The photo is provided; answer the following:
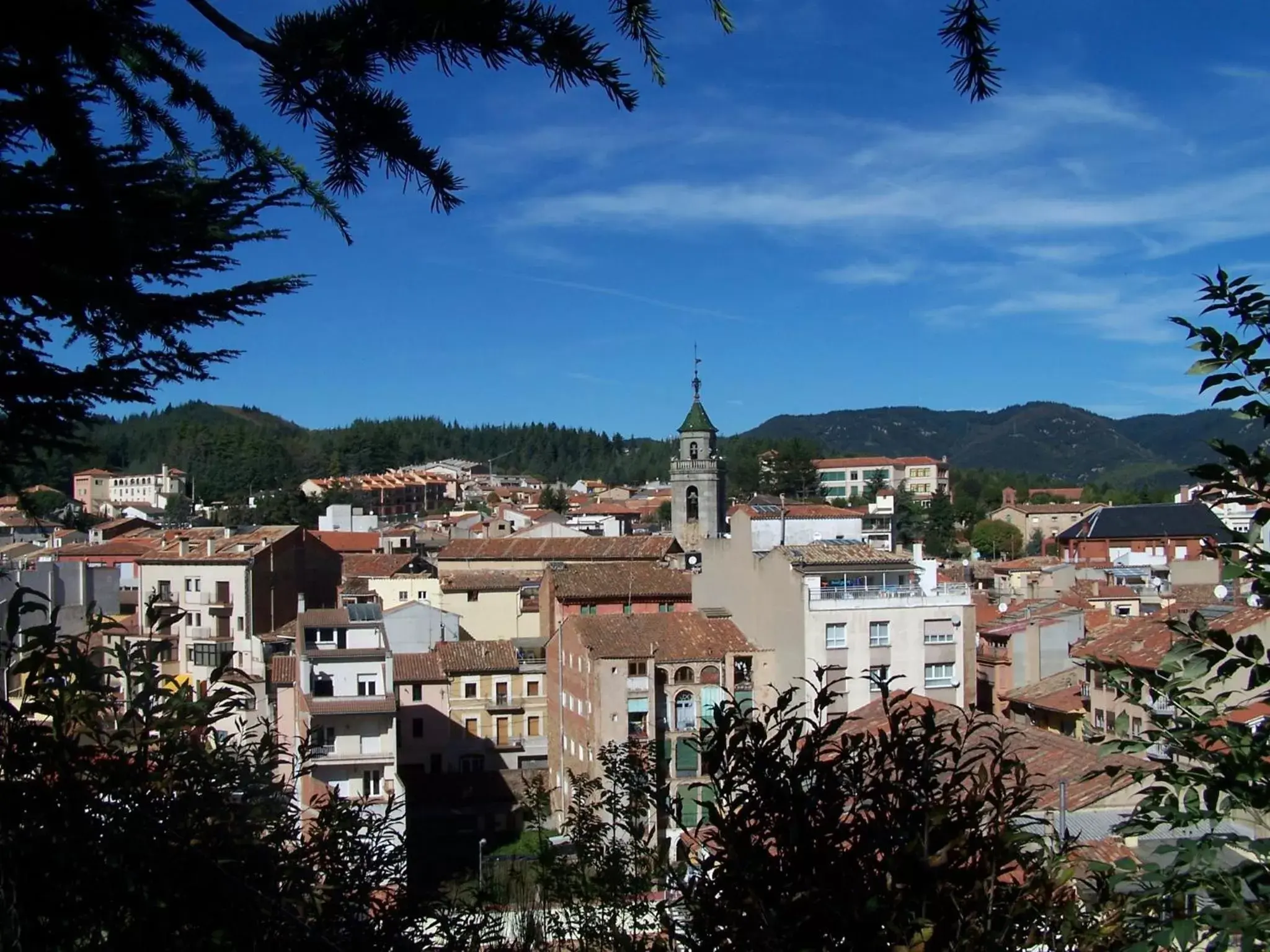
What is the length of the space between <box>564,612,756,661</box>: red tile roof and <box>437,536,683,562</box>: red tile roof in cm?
1557

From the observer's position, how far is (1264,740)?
361 cm

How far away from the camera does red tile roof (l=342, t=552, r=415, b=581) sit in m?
44.5

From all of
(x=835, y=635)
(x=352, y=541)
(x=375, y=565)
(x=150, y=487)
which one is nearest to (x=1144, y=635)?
(x=835, y=635)

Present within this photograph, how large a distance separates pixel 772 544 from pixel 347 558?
2586 centimetres

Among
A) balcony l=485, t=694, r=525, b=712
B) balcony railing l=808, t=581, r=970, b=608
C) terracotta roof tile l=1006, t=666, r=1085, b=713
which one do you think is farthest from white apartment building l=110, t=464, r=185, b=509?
terracotta roof tile l=1006, t=666, r=1085, b=713

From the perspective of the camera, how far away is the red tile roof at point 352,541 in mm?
59156

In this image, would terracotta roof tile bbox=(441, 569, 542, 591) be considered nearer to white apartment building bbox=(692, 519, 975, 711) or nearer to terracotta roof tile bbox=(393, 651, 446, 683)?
terracotta roof tile bbox=(393, 651, 446, 683)

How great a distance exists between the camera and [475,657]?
98.9 feet

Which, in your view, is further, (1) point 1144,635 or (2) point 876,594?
(2) point 876,594

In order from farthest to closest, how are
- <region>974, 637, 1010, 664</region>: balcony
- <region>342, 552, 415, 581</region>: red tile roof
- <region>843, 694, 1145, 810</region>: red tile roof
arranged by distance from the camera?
<region>342, 552, 415, 581</region>: red tile roof
<region>974, 637, 1010, 664</region>: balcony
<region>843, 694, 1145, 810</region>: red tile roof

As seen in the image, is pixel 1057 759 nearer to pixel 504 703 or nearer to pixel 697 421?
pixel 504 703

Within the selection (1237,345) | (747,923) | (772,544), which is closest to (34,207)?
(747,923)

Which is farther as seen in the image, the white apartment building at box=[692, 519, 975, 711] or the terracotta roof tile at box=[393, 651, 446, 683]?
the terracotta roof tile at box=[393, 651, 446, 683]

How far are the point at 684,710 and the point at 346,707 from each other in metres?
6.52
